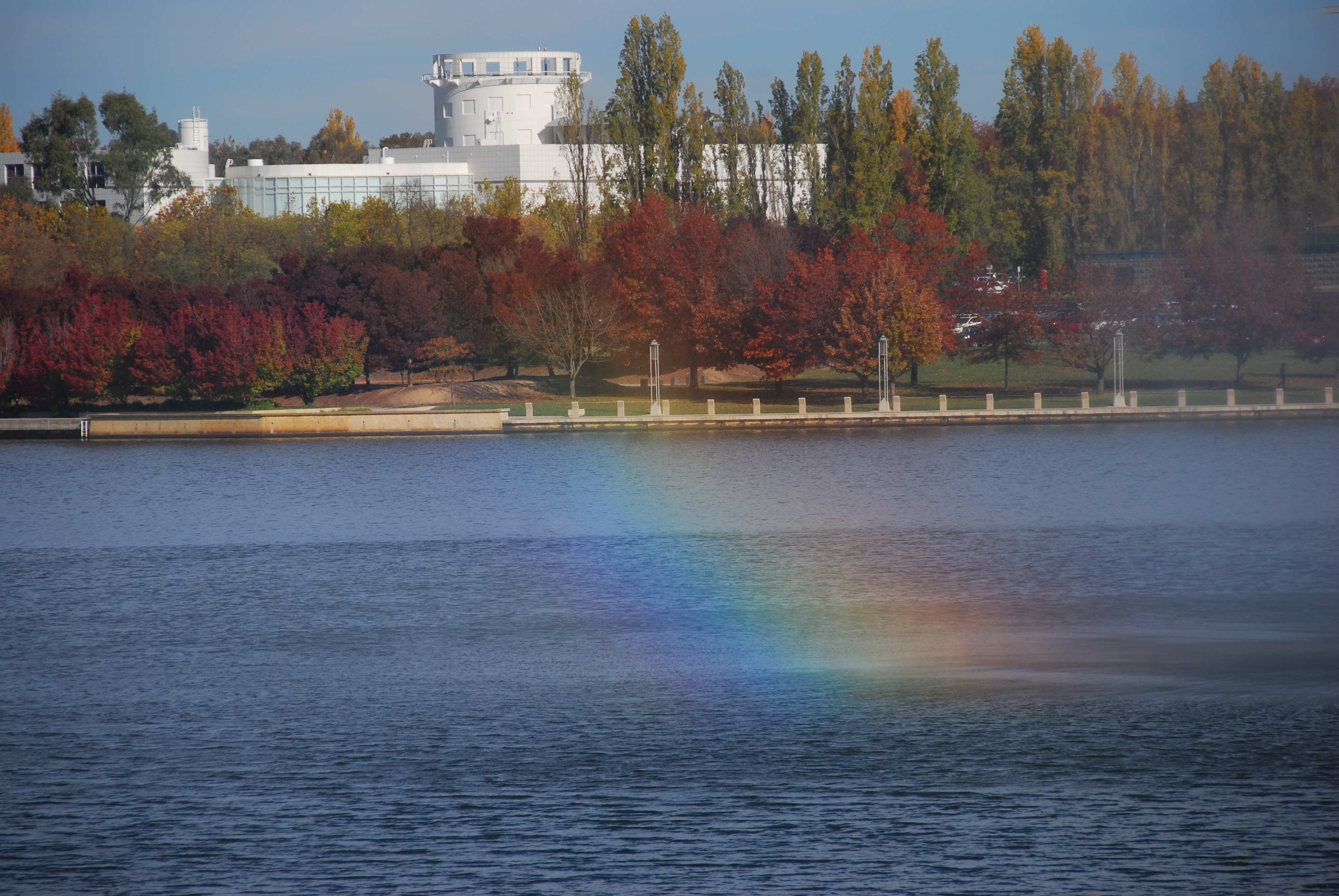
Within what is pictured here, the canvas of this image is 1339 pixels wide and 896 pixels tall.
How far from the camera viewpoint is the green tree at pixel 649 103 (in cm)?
5831

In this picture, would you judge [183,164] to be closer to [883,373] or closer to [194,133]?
[194,133]

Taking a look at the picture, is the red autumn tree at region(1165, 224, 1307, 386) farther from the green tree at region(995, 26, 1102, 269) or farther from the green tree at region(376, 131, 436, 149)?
the green tree at region(376, 131, 436, 149)

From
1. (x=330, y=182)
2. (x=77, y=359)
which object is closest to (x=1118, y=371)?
(x=77, y=359)

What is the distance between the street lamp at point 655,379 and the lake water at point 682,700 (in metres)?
22.6

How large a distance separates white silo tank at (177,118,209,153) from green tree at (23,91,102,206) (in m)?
31.7

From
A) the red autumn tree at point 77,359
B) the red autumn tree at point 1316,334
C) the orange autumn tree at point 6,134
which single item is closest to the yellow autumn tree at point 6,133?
the orange autumn tree at point 6,134

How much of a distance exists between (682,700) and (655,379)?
39815 mm

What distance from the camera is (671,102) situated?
58250 mm

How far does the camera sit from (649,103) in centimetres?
5825

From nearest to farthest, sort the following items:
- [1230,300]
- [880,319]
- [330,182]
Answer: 1. [1230,300]
2. [880,319]
3. [330,182]

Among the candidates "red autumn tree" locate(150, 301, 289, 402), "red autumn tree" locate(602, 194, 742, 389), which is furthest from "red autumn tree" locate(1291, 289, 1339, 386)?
"red autumn tree" locate(150, 301, 289, 402)

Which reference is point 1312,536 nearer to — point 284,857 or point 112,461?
point 284,857

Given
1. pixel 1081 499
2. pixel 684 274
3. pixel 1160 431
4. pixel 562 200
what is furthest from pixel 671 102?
pixel 1081 499

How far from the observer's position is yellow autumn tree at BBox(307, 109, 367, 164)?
422 ft
